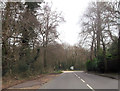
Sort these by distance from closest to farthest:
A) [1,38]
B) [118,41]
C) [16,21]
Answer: [1,38]
[16,21]
[118,41]

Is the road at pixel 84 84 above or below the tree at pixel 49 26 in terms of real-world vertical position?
below

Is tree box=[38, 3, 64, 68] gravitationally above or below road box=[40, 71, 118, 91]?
above

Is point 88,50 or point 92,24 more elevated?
point 92,24

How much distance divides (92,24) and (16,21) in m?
21.2

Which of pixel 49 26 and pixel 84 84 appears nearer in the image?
pixel 84 84

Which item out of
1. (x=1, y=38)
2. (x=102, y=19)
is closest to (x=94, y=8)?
(x=102, y=19)

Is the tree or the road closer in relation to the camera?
the road

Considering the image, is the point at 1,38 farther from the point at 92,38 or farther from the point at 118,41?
the point at 92,38

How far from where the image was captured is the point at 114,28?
97.2ft

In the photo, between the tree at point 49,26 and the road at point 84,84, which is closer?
the road at point 84,84

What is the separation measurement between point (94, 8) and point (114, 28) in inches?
215

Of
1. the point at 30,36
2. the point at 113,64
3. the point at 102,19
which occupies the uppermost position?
the point at 102,19

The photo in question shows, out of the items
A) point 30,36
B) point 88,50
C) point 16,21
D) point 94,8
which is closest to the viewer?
point 16,21

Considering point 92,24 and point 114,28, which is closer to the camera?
point 114,28
